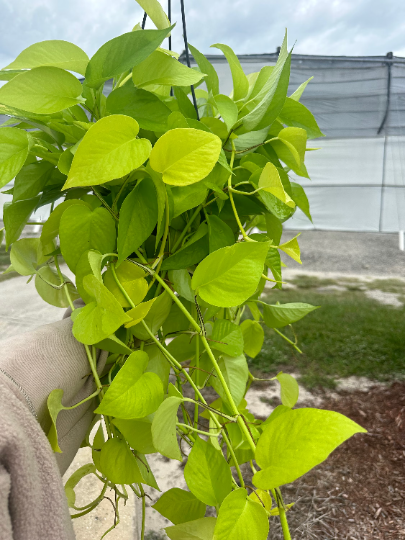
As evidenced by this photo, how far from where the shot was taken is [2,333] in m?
1.48

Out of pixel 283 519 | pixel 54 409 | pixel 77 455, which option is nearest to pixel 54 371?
pixel 54 409

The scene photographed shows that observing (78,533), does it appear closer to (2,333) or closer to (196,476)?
(196,476)

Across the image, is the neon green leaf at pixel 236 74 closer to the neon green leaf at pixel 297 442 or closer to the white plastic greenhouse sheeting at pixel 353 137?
the neon green leaf at pixel 297 442

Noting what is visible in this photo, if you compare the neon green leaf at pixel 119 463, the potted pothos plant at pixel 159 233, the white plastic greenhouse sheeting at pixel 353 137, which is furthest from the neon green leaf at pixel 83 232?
the white plastic greenhouse sheeting at pixel 353 137

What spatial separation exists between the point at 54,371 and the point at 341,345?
134 cm

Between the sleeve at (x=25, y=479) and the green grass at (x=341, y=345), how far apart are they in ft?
2.97

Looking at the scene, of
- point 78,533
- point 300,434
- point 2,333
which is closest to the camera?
point 300,434

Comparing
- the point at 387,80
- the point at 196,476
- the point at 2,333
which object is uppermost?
the point at 387,80

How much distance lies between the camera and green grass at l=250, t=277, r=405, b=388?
1.21 m

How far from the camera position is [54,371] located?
0.19m

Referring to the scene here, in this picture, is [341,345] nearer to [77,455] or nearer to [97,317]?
[77,455]

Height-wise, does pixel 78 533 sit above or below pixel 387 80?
below

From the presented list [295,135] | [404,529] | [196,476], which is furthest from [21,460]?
[404,529]

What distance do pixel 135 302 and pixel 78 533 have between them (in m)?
0.60
